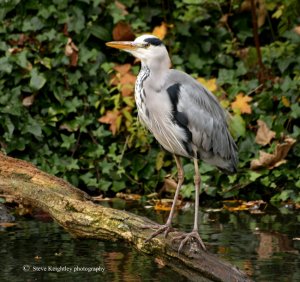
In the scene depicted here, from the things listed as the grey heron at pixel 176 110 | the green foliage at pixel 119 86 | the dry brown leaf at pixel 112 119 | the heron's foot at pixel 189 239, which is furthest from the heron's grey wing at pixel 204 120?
the dry brown leaf at pixel 112 119

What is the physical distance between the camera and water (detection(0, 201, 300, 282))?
5953 millimetres

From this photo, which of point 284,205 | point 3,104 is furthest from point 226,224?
point 3,104

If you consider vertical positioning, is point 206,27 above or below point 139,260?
above

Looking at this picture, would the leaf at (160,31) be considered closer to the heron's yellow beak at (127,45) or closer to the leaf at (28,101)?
the leaf at (28,101)

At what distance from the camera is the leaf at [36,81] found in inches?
399

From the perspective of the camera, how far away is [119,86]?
403 inches

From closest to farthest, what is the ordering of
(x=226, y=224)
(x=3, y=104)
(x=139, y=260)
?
1. (x=139, y=260)
2. (x=226, y=224)
3. (x=3, y=104)

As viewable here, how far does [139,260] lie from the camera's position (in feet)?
21.1

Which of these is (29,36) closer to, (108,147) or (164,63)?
(108,147)

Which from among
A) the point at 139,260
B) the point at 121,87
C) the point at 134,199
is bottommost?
the point at 139,260

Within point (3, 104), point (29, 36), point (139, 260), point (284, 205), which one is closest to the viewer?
point (139, 260)

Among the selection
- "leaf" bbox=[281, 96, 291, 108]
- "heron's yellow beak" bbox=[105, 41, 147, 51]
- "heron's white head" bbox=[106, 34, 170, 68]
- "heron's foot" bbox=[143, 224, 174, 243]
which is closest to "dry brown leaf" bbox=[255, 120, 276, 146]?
"leaf" bbox=[281, 96, 291, 108]

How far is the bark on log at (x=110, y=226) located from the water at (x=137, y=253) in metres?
0.31

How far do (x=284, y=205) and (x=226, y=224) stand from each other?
1173 millimetres
